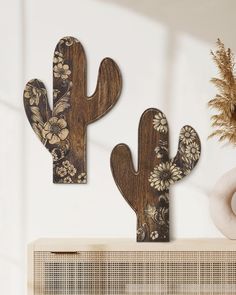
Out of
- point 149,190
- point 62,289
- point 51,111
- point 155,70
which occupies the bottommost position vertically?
point 62,289

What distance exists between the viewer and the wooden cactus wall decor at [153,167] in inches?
125

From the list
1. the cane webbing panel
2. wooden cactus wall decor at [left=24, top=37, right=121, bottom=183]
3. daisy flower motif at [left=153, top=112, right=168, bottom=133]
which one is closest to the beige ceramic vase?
the cane webbing panel

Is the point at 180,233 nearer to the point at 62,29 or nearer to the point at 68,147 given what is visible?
the point at 68,147

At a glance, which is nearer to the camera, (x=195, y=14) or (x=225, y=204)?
(x=225, y=204)

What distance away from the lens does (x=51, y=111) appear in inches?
127

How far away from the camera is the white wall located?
3209mm

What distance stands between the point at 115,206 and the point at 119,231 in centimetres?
14

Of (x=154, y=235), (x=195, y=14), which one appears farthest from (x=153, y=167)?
(x=195, y=14)

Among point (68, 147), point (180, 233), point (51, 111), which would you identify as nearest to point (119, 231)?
point (180, 233)

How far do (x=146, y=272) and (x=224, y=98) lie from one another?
1.00 m

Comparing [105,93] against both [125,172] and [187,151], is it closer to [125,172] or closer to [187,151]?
[125,172]

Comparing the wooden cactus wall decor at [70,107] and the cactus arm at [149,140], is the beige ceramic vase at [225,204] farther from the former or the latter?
the wooden cactus wall decor at [70,107]

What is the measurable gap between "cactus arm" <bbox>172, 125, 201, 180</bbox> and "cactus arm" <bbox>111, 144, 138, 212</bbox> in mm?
243

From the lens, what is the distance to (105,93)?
322 cm
